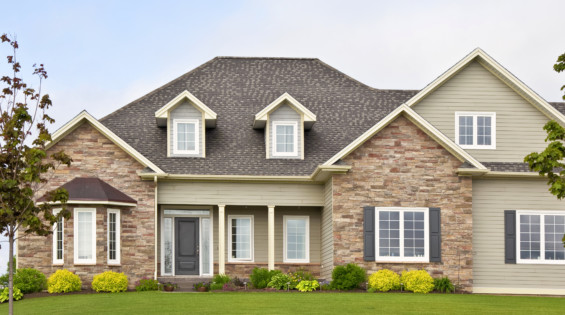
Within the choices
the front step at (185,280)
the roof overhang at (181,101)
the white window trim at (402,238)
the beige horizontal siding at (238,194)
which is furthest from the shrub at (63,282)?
the white window trim at (402,238)

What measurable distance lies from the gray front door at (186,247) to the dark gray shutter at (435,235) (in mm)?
8592

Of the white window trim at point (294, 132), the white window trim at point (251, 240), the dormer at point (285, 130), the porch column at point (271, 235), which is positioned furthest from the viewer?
the white window trim at point (251, 240)

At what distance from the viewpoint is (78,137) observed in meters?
28.9

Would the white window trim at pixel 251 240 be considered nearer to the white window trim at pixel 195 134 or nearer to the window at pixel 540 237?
the white window trim at pixel 195 134

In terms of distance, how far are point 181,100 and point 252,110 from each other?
3.30 meters

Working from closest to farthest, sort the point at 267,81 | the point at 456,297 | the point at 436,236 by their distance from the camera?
the point at 456,297
the point at 436,236
the point at 267,81

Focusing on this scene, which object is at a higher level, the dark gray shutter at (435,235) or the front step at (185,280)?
the dark gray shutter at (435,235)

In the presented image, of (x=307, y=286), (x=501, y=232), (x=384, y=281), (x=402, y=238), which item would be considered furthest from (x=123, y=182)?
(x=501, y=232)

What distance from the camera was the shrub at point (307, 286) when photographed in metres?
26.5

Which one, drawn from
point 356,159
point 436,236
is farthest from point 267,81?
point 436,236

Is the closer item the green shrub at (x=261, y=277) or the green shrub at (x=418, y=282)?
the green shrub at (x=418, y=282)

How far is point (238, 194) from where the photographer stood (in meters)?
29.8

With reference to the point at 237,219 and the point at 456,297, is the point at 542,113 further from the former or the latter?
the point at 237,219

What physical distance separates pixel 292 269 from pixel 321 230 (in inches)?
A: 70.2
